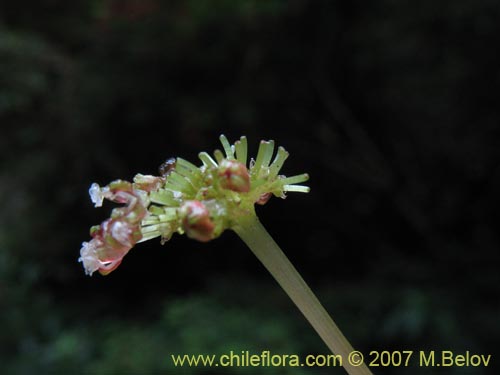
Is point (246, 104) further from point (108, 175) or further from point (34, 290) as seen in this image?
point (34, 290)

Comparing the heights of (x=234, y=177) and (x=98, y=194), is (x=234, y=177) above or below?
below

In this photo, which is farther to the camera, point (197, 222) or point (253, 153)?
point (253, 153)

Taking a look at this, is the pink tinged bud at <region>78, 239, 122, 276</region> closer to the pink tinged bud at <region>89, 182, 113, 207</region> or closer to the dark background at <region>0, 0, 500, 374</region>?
the pink tinged bud at <region>89, 182, 113, 207</region>

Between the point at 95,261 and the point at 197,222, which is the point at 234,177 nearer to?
the point at 197,222

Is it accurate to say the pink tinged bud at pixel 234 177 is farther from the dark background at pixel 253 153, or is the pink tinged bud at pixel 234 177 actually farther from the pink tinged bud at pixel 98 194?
the dark background at pixel 253 153

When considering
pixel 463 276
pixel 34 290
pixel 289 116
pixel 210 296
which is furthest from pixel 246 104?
pixel 34 290

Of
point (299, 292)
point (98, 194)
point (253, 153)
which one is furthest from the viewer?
point (253, 153)

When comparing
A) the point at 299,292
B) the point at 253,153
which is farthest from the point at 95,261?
the point at 253,153
